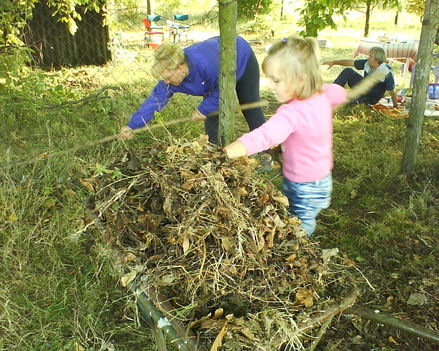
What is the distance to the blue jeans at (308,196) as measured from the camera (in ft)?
7.13

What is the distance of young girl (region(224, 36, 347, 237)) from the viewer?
5.92 feet

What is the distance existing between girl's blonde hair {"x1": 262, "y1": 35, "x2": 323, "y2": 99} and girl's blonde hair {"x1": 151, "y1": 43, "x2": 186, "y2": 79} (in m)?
0.97

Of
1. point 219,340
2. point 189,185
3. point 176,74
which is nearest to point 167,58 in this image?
point 176,74

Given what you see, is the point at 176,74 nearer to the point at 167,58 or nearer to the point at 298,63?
the point at 167,58

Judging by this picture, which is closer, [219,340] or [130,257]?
[219,340]

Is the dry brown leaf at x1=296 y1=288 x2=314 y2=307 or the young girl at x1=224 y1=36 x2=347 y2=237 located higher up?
the young girl at x1=224 y1=36 x2=347 y2=237

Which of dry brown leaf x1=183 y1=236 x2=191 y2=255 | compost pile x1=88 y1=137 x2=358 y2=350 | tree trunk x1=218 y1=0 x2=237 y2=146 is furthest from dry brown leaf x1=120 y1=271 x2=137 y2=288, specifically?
tree trunk x1=218 y1=0 x2=237 y2=146

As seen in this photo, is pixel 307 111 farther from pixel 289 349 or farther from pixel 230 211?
pixel 289 349

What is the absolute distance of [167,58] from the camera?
267 centimetres

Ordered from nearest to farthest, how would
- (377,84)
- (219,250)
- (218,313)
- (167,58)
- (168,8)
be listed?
(218,313) → (219,250) → (167,58) → (377,84) → (168,8)

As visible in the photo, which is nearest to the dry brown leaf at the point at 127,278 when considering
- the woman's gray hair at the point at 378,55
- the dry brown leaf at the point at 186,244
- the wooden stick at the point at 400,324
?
the dry brown leaf at the point at 186,244

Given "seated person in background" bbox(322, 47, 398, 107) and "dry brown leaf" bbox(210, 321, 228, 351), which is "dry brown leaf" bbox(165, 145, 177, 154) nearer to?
"dry brown leaf" bbox(210, 321, 228, 351)

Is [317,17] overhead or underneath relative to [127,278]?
overhead

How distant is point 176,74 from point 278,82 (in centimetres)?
108
